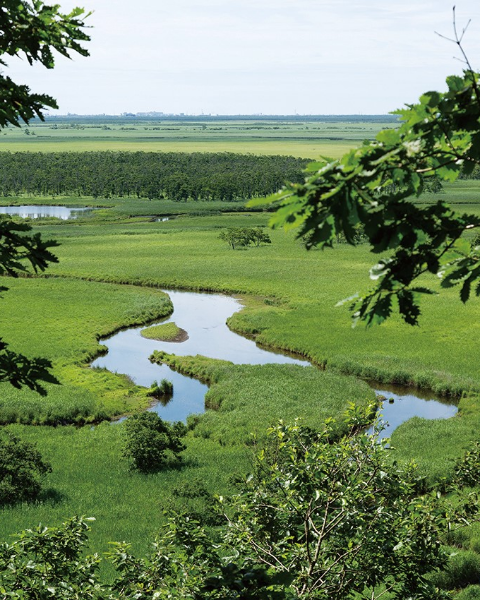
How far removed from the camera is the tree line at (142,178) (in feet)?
480

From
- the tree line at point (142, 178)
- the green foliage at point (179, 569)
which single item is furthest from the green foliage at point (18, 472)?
the tree line at point (142, 178)

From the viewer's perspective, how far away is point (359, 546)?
7.46m

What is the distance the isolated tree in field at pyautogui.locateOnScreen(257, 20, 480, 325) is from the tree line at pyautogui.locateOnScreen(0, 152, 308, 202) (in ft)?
449

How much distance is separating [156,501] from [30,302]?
121 ft

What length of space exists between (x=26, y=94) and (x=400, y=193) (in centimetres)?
477

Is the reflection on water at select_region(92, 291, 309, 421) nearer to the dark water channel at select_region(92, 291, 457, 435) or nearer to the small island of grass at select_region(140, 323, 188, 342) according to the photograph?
the dark water channel at select_region(92, 291, 457, 435)

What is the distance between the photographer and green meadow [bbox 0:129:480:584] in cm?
2378

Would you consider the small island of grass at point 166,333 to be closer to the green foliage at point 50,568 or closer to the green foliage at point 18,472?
the green foliage at point 18,472

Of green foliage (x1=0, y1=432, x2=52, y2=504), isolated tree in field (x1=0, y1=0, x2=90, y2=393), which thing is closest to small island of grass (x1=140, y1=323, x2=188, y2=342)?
green foliage (x1=0, y1=432, x2=52, y2=504)

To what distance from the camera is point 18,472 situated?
22625mm

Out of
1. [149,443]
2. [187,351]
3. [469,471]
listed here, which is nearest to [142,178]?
[187,351]

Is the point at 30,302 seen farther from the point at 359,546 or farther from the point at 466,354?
the point at 359,546

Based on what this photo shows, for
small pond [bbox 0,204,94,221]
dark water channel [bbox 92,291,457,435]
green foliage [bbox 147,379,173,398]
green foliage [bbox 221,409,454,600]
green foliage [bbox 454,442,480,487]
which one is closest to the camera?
green foliage [bbox 221,409,454,600]

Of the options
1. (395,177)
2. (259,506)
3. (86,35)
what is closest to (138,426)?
(259,506)
